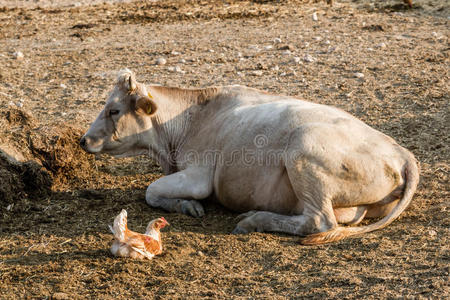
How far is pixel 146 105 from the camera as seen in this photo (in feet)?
24.9

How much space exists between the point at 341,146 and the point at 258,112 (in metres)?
1.19

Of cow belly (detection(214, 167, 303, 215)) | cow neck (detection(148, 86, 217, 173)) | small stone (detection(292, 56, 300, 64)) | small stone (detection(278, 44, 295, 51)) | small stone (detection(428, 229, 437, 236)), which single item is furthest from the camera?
small stone (detection(278, 44, 295, 51))

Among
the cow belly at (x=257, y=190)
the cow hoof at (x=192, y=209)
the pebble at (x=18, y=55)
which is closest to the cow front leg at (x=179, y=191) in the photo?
the cow hoof at (x=192, y=209)

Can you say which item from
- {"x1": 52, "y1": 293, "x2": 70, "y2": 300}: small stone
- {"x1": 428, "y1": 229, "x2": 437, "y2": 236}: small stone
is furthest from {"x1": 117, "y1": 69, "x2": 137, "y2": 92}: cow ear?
{"x1": 428, "y1": 229, "x2": 437, "y2": 236}: small stone

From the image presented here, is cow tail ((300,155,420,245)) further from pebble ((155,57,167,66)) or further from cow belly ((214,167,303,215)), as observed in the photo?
pebble ((155,57,167,66))

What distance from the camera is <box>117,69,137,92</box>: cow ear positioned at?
24.7 ft

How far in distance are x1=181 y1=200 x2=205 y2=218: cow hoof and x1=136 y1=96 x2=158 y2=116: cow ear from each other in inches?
46.2

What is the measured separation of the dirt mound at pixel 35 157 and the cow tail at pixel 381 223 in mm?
3301

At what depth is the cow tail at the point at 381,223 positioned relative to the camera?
609cm

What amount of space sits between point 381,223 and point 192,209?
1.98 metres

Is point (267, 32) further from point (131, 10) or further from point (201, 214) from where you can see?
point (201, 214)

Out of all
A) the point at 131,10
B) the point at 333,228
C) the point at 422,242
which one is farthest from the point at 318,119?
the point at 131,10

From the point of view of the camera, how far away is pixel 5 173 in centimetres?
738

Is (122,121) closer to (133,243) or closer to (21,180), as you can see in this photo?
(21,180)
